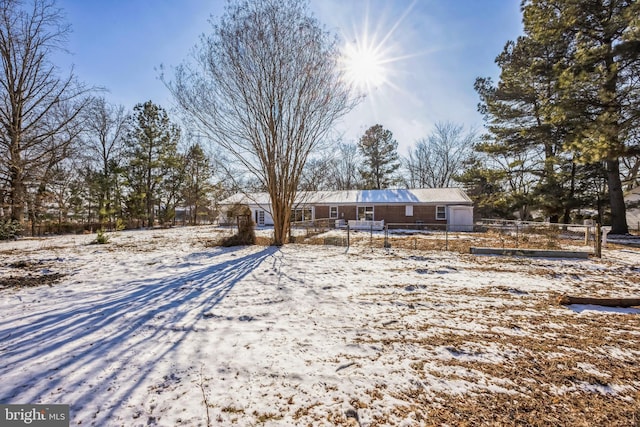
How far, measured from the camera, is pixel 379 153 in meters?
30.9

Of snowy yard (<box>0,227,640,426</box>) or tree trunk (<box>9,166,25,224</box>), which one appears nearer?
snowy yard (<box>0,227,640,426</box>)

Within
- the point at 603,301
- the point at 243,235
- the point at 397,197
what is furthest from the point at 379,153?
the point at 603,301

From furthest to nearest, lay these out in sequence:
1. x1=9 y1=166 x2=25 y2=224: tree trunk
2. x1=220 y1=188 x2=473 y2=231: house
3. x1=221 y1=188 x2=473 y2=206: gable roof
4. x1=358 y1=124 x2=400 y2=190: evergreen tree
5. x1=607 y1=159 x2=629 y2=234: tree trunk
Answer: x1=358 y1=124 x2=400 y2=190: evergreen tree
x1=221 y1=188 x2=473 y2=206: gable roof
x1=220 y1=188 x2=473 y2=231: house
x1=607 y1=159 x2=629 y2=234: tree trunk
x1=9 y1=166 x2=25 y2=224: tree trunk

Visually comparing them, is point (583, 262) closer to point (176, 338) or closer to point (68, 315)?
point (176, 338)

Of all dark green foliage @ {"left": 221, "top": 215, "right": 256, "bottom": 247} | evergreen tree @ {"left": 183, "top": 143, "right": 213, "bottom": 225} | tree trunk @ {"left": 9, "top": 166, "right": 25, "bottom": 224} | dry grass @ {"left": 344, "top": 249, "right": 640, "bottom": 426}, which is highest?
evergreen tree @ {"left": 183, "top": 143, "right": 213, "bottom": 225}

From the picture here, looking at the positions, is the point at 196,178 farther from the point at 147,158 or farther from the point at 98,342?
the point at 98,342

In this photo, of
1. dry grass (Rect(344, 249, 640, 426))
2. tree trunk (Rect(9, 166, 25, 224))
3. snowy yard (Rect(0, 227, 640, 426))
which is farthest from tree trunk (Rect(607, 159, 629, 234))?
tree trunk (Rect(9, 166, 25, 224))

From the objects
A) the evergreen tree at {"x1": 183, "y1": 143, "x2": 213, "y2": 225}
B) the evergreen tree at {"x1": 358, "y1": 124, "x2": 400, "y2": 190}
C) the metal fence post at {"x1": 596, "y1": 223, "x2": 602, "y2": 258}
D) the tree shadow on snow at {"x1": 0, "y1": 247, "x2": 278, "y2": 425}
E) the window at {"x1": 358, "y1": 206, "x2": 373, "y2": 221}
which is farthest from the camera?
the evergreen tree at {"x1": 358, "y1": 124, "x2": 400, "y2": 190}

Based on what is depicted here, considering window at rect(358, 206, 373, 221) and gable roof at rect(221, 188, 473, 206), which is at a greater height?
gable roof at rect(221, 188, 473, 206)

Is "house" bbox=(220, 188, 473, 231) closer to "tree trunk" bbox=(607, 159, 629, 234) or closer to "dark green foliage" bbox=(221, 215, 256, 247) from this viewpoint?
"tree trunk" bbox=(607, 159, 629, 234)

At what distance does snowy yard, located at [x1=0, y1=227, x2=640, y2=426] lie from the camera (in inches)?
75.7

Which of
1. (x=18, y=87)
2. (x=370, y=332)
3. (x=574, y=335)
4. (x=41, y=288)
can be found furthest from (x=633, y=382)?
(x=18, y=87)

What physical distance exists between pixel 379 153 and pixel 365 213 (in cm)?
1151

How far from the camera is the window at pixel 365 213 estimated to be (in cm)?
Result: 2228
